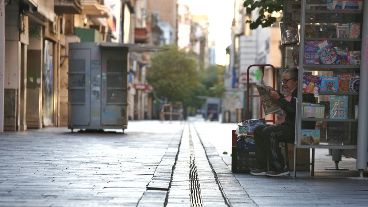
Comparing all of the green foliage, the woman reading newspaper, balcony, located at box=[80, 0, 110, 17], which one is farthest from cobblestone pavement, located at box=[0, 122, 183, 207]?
balcony, located at box=[80, 0, 110, 17]

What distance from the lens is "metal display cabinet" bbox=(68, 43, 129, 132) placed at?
25969 mm

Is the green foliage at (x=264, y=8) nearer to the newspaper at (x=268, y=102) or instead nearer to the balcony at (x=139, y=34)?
the newspaper at (x=268, y=102)

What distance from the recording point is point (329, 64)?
454 inches

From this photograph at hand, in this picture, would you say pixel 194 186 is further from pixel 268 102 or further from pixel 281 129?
pixel 268 102

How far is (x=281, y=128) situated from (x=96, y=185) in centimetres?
338

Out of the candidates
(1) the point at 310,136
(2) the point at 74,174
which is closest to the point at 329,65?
(1) the point at 310,136

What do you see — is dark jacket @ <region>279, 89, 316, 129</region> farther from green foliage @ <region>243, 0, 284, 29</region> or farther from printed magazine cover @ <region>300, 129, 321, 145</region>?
green foliage @ <region>243, 0, 284, 29</region>

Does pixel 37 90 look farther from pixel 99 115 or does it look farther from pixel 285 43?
pixel 285 43

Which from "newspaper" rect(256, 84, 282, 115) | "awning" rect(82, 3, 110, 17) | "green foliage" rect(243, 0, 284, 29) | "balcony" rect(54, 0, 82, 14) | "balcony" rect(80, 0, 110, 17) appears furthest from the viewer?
"awning" rect(82, 3, 110, 17)

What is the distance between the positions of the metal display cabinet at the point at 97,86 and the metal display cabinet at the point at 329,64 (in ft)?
48.4

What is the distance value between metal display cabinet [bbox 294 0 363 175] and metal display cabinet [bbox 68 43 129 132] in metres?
14.8

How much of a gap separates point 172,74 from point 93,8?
61.0 meters

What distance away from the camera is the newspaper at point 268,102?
11992 millimetres

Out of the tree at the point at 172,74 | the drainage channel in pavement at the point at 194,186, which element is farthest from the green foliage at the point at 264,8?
the tree at the point at 172,74
